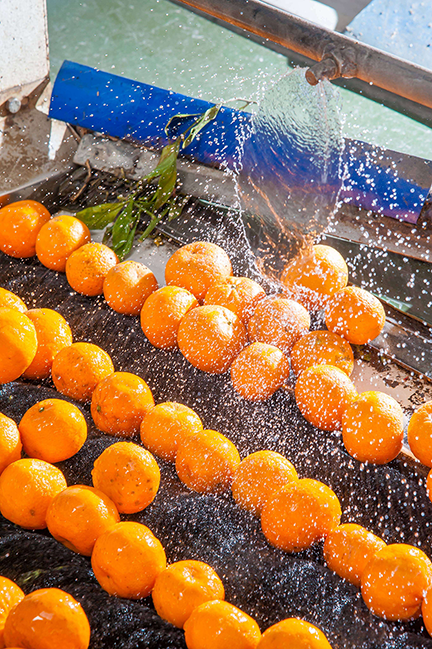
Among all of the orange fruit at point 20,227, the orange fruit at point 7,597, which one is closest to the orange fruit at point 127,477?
the orange fruit at point 7,597

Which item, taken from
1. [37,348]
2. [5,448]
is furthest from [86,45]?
[5,448]

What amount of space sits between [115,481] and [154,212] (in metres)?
1.68

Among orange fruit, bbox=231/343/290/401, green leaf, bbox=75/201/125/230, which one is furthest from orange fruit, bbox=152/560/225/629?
green leaf, bbox=75/201/125/230

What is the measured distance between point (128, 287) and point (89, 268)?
0.70 feet

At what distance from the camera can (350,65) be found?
44.8 inches

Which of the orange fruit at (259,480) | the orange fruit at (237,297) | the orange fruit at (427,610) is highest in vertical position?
the orange fruit at (427,610)

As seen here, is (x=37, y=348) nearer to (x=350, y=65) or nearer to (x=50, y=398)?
(x=50, y=398)

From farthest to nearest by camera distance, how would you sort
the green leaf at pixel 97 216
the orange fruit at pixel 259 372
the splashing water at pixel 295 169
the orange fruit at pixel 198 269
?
1. the green leaf at pixel 97 216
2. the splashing water at pixel 295 169
3. the orange fruit at pixel 198 269
4. the orange fruit at pixel 259 372

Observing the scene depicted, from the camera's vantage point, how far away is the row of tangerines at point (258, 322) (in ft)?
5.51

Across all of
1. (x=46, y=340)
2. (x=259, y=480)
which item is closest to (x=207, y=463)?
(x=259, y=480)

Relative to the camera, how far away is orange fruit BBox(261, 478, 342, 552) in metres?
1.43

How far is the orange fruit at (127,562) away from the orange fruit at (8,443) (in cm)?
39

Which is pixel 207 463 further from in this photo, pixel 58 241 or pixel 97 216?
pixel 97 216

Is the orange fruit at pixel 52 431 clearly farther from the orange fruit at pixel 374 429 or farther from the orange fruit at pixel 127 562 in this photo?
the orange fruit at pixel 374 429
